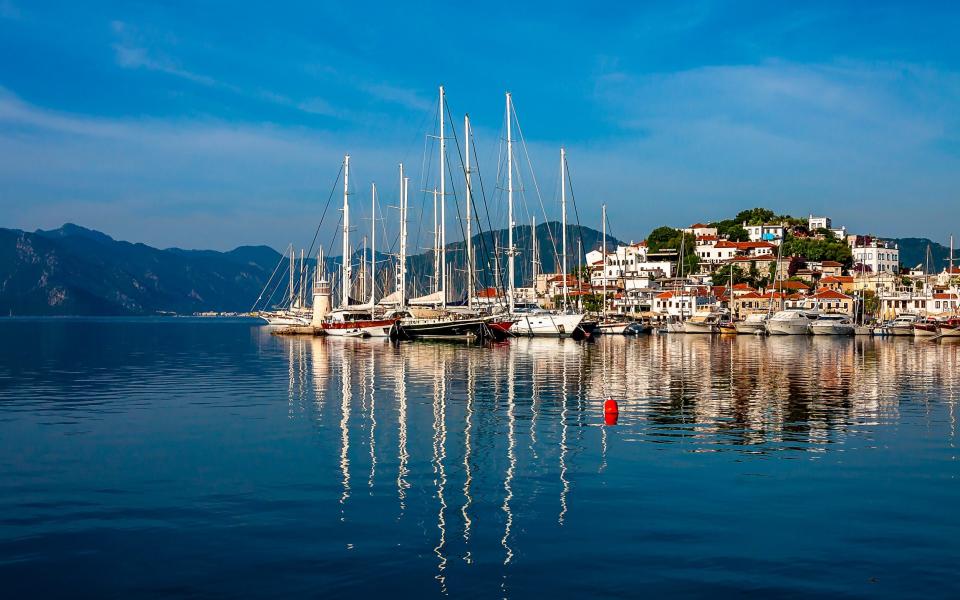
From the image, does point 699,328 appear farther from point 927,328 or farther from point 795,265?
point 795,265

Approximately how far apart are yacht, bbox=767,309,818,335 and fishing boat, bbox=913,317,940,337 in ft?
43.8

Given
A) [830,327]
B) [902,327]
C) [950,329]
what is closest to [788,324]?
[830,327]

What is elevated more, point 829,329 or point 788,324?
point 788,324

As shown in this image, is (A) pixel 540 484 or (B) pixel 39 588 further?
(A) pixel 540 484

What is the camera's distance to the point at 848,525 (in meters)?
14.4

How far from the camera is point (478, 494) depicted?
54.5ft

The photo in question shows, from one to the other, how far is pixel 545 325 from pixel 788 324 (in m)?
45.3

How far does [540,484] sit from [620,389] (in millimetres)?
19894

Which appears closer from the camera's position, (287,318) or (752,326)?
(752,326)

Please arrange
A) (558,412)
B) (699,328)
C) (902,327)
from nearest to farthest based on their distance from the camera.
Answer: (558,412) < (902,327) < (699,328)

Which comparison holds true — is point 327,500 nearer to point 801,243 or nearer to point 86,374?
point 86,374

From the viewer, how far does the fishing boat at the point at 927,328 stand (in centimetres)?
10719

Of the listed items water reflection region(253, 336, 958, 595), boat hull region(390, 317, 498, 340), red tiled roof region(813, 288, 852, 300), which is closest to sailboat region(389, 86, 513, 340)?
boat hull region(390, 317, 498, 340)

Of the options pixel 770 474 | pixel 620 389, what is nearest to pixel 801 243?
pixel 620 389
